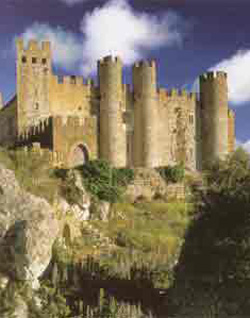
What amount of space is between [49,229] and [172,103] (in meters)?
26.2

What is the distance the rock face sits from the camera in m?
16.8

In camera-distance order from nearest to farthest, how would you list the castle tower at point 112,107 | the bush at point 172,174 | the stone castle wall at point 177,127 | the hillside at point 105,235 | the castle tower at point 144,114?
the hillside at point 105,235 < the bush at point 172,174 < the castle tower at point 112,107 < the castle tower at point 144,114 < the stone castle wall at point 177,127

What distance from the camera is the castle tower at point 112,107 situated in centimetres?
3778

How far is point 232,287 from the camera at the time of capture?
1794 centimetres

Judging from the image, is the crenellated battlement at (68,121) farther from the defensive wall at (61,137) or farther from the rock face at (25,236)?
the rock face at (25,236)

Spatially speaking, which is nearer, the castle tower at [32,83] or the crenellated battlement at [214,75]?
the castle tower at [32,83]

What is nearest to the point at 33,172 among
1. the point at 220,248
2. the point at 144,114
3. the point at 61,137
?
the point at 61,137

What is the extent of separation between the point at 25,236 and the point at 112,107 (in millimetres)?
22292

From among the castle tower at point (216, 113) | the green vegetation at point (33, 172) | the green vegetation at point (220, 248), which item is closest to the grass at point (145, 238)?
the green vegetation at point (220, 248)

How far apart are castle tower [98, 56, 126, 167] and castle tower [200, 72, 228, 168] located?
7497 mm

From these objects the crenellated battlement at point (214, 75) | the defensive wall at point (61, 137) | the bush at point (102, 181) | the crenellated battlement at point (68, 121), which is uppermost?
the crenellated battlement at point (214, 75)

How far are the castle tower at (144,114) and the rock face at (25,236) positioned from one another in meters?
21.4

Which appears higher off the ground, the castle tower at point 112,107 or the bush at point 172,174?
the castle tower at point 112,107

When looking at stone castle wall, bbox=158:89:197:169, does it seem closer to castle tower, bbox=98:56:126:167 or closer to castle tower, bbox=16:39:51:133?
castle tower, bbox=98:56:126:167
